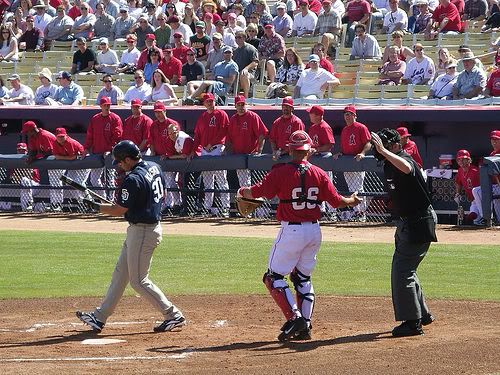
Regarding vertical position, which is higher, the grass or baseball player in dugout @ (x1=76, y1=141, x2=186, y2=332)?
baseball player in dugout @ (x1=76, y1=141, x2=186, y2=332)

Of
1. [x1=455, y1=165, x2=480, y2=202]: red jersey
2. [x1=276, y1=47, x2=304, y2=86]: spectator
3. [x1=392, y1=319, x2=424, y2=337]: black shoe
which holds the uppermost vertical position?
[x1=276, y1=47, x2=304, y2=86]: spectator

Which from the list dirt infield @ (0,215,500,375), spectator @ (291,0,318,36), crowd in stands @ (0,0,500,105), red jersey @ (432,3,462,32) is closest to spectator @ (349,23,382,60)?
crowd in stands @ (0,0,500,105)

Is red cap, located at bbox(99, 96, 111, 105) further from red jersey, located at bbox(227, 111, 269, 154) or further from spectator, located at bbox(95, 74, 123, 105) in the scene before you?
red jersey, located at bbox(227, 111, 269, 154)

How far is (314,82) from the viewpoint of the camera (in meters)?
19.5

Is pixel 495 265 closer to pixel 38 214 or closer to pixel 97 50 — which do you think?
pixel 38 214

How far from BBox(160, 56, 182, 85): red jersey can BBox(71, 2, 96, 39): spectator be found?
424cm

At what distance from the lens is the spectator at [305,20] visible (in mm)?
22297

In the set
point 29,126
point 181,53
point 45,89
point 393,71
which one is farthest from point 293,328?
point 45,89

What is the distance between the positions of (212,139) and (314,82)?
2.32 m

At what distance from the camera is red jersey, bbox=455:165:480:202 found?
1694 centimetres

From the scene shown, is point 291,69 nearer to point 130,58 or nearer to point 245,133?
point 245,133

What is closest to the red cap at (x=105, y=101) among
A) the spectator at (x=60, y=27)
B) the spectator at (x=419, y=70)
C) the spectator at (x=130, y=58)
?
the spectator at (x=130, y=58)

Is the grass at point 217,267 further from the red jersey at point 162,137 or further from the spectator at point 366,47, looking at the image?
the spectator at point 366,47

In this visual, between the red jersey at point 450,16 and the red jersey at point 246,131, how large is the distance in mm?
4697
